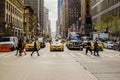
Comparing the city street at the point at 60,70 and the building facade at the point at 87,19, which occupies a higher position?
the building facade at the point at 87,19

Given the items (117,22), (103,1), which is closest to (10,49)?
(117,22)

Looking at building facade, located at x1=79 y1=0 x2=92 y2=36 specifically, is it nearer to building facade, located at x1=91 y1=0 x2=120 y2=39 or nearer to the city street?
building facade, located at x1=91 y1=0 x2=120 y2=39

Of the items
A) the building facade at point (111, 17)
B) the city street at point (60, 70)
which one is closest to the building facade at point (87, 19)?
Result: the building facade at point (111, 17)

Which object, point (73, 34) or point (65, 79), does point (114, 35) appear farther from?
point (65, 79)

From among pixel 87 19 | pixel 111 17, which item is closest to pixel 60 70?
pixel 111 17

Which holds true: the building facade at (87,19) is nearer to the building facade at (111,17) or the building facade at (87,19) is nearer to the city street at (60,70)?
the building facade at (111,17)

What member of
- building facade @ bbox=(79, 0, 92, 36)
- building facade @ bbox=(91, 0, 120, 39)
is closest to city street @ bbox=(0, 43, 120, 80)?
building facade @ bbox=(91, 0, 120, 39)

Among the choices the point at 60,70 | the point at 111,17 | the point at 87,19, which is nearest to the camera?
the point at 60,70

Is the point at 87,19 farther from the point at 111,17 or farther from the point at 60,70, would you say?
the point at 60,70

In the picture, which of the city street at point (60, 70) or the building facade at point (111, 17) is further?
the building facade at point (111, 17)

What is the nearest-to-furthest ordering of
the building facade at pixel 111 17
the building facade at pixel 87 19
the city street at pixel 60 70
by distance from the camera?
the city street at pixel 60 70, the building facade at pixel 111 17, the building facade at pixel 87 19

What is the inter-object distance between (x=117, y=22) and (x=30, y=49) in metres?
40.3

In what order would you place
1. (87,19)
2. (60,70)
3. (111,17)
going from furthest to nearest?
(87,19) < (111,17) < (60,70)

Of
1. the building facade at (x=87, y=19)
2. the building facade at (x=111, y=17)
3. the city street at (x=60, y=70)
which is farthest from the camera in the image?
the building facade at (x=87, y=19)
